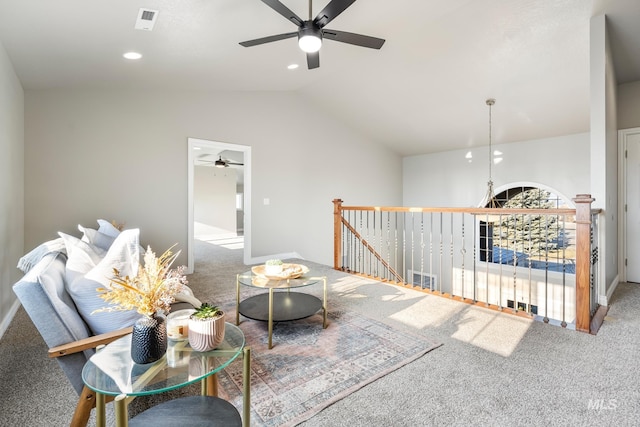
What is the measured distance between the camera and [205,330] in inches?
55.4

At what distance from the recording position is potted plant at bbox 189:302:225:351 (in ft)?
4.63

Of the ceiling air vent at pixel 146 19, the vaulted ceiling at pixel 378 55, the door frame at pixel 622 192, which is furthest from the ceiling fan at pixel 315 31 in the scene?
the door frame at pixel 622 192

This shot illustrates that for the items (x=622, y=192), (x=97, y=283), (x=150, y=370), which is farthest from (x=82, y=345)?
(x=622, y=192)

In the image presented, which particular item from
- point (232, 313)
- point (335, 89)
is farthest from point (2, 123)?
point (335, 89)

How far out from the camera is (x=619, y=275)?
169 inches

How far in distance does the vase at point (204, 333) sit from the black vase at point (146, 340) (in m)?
0.14

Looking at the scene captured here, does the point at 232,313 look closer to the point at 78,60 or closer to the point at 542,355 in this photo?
the point at 542,355

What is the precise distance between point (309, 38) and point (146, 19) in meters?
1.39

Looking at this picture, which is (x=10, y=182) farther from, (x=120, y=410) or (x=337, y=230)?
(x=337, y=230)

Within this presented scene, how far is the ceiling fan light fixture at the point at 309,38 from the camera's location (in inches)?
101

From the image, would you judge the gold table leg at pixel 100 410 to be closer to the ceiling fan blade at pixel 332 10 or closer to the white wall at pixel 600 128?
the ceiling fan blade at pixel 332 10

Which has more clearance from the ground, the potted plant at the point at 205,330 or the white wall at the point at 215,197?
the white wall at the point at 215,197

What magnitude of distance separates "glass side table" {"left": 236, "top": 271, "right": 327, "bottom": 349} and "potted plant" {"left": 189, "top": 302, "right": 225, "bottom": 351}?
1.06 metres

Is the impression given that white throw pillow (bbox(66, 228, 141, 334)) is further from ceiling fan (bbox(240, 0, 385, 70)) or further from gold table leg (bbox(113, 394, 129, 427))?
ceiling fan (bbox(240, 0, 385, 70))
